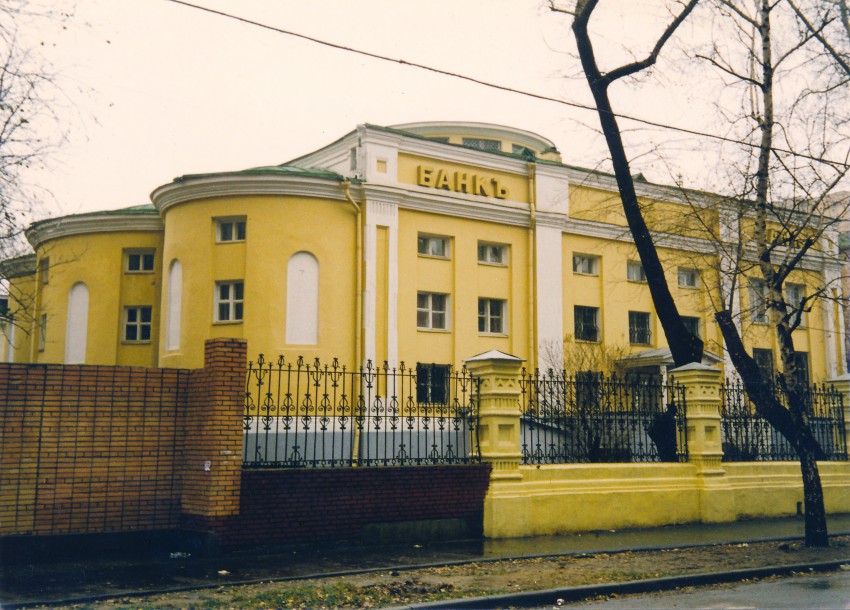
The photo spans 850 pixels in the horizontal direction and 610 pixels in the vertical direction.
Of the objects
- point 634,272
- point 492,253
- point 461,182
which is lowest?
point 634,272

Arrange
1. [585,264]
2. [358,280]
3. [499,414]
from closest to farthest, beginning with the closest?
[499,414], [358,280], [585,264]

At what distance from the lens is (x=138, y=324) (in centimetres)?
2988

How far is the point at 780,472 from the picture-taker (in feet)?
55.7

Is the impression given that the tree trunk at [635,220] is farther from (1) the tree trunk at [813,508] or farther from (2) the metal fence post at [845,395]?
(2) the metal fence post at [845,395]

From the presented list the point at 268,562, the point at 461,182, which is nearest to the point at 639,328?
the point at 461,182

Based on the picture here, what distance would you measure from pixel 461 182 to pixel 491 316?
15.8 ft

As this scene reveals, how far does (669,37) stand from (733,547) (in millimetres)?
9721

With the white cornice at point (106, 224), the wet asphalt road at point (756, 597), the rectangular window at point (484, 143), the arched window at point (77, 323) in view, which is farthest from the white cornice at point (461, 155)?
the wet asphalt road at point (756, 597)

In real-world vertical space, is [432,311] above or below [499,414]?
above

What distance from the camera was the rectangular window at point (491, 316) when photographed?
30.1 meters

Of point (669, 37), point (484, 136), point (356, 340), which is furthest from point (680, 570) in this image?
point (484, 136)

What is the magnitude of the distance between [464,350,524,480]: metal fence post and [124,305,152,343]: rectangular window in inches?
757

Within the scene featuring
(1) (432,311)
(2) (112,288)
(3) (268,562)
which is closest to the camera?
(3) (268,562)

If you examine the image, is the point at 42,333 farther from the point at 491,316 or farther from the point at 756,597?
the point at 756,597
